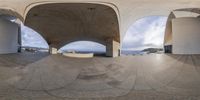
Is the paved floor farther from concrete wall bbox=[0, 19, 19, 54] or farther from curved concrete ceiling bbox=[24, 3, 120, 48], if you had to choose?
concrete wall bbox=[0, 19, 19, 54]

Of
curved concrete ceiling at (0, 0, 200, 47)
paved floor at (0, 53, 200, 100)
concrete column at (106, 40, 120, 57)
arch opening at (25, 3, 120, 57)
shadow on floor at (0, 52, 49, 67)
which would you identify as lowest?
paved floor at (0, 53, 200, 100)

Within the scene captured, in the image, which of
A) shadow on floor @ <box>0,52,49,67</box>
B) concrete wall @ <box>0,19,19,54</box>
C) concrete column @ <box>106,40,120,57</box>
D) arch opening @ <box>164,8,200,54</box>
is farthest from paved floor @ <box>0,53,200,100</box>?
concrete column @ <box>106,40,120,57</box>

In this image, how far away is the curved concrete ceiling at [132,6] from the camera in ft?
50.8

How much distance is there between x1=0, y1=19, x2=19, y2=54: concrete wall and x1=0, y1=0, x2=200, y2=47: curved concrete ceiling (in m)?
3.47

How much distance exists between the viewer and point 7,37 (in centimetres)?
2034

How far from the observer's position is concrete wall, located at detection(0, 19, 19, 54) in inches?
759

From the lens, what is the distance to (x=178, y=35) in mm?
20547

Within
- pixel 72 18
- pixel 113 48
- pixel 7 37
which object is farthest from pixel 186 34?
pixel 7 37

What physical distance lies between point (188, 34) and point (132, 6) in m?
6.95

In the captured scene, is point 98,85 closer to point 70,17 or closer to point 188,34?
point 70,17

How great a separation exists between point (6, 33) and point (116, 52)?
12.6 metres

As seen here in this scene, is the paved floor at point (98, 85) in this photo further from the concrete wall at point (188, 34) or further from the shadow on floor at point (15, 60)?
the concrete wall at point (188, 34)

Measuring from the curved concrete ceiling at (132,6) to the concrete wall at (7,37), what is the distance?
3469mm

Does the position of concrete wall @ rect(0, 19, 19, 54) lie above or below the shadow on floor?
above
